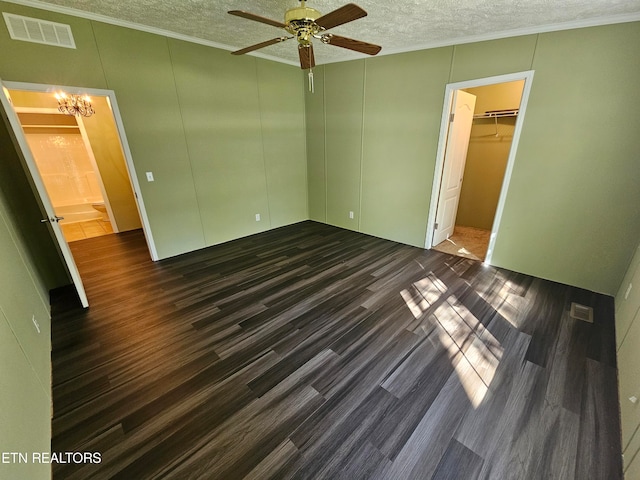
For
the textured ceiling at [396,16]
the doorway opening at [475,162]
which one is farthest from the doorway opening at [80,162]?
the doorway opening at [475,162]

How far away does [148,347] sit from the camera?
226 cm

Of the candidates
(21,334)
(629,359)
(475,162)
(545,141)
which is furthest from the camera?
(475,162)

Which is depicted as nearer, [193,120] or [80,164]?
[193,120]

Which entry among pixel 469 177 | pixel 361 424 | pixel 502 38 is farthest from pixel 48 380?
pixel 469 177

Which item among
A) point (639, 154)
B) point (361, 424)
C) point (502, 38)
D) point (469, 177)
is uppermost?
point (502, 38)

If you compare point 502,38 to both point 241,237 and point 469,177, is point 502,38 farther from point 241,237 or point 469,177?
point 241,237

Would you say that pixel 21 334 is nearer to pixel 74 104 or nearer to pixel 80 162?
pixel 74 104

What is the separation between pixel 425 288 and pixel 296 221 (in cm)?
322

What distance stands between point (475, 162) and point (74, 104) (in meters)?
7.13

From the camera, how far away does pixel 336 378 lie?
195 cm

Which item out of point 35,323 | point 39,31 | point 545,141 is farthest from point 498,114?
point 35,323

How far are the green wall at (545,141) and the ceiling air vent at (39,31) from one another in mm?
3442

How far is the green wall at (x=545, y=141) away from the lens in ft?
8.39

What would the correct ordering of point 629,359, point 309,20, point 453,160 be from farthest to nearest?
point 453,160, point 309,20, point 629,359
